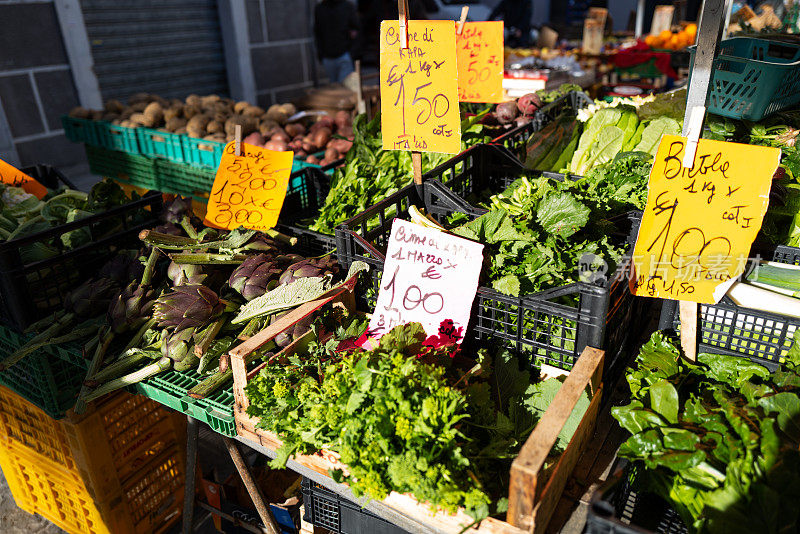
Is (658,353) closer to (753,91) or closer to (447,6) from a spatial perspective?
(753,91)

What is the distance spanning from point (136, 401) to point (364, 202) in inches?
56.5

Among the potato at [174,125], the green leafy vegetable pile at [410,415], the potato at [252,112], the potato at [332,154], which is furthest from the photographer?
the potato at [252,112]

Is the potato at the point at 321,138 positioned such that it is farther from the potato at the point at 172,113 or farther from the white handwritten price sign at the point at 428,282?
the white handwritten price sign at the point at 428,282

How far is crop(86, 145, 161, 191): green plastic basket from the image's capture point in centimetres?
474

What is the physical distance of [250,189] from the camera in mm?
2555

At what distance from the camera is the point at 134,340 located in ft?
7.03

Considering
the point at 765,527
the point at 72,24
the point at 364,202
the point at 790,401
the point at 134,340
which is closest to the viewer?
the point at 765,527

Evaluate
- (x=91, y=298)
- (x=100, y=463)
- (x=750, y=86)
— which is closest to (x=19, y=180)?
(x=91, y=298)

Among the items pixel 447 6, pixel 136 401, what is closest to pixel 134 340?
pixel 136 401

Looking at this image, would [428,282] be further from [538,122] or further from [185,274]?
[538,122]

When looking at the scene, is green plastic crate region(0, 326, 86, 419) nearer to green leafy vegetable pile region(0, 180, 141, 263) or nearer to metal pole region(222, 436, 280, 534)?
green leafy vegetable pile region(0, 180, 141, 263)

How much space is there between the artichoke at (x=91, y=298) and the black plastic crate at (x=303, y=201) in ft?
2.55

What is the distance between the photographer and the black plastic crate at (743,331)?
1.65 meters

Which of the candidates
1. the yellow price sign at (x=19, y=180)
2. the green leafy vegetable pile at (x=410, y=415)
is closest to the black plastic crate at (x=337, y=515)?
the green leafy vegetable pile at (x=410, y=415)
